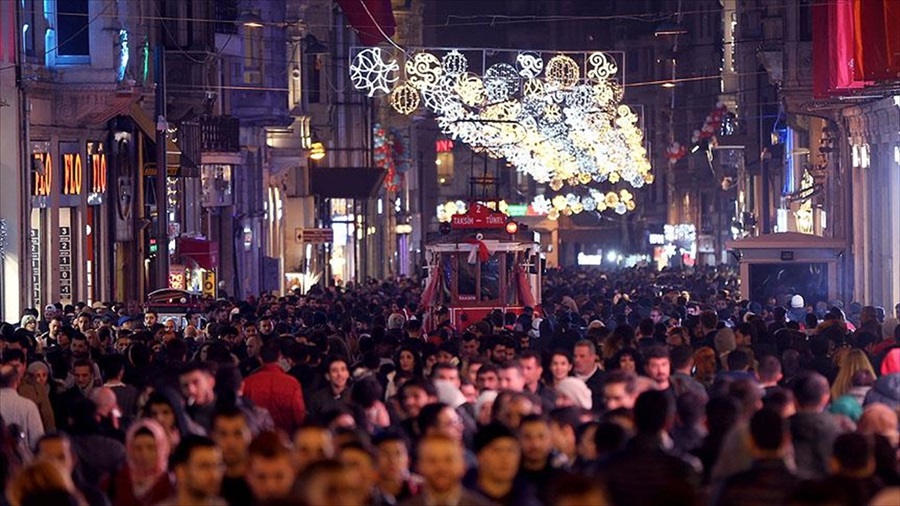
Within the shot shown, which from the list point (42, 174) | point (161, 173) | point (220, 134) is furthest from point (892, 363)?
point (220, 134)

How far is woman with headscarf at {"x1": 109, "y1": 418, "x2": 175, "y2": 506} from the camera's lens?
1120 centimetres

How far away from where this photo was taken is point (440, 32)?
115625 millimetres

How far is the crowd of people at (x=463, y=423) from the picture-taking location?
9.72 m

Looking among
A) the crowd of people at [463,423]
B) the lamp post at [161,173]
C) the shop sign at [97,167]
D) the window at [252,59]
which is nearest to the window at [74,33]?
the shop sign at [97,167]

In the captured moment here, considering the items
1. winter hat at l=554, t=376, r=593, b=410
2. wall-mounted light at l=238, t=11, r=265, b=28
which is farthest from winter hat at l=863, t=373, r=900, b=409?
wall-mounted light at l=238, t=11, r=265, b=28

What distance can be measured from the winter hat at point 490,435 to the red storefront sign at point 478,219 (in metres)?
27.6

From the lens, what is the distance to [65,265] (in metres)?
39.0

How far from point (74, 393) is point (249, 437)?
610cm

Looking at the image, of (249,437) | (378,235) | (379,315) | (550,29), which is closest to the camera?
(249,437)

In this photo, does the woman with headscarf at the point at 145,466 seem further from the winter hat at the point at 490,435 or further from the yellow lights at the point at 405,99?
the yellow lights at the point at 405,99

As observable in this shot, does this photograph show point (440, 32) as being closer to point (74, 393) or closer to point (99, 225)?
point (99, 225)

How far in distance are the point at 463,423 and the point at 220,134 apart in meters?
37.3

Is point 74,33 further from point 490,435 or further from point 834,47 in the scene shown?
point 490,435

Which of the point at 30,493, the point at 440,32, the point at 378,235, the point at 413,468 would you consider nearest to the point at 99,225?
the point at 413,468
